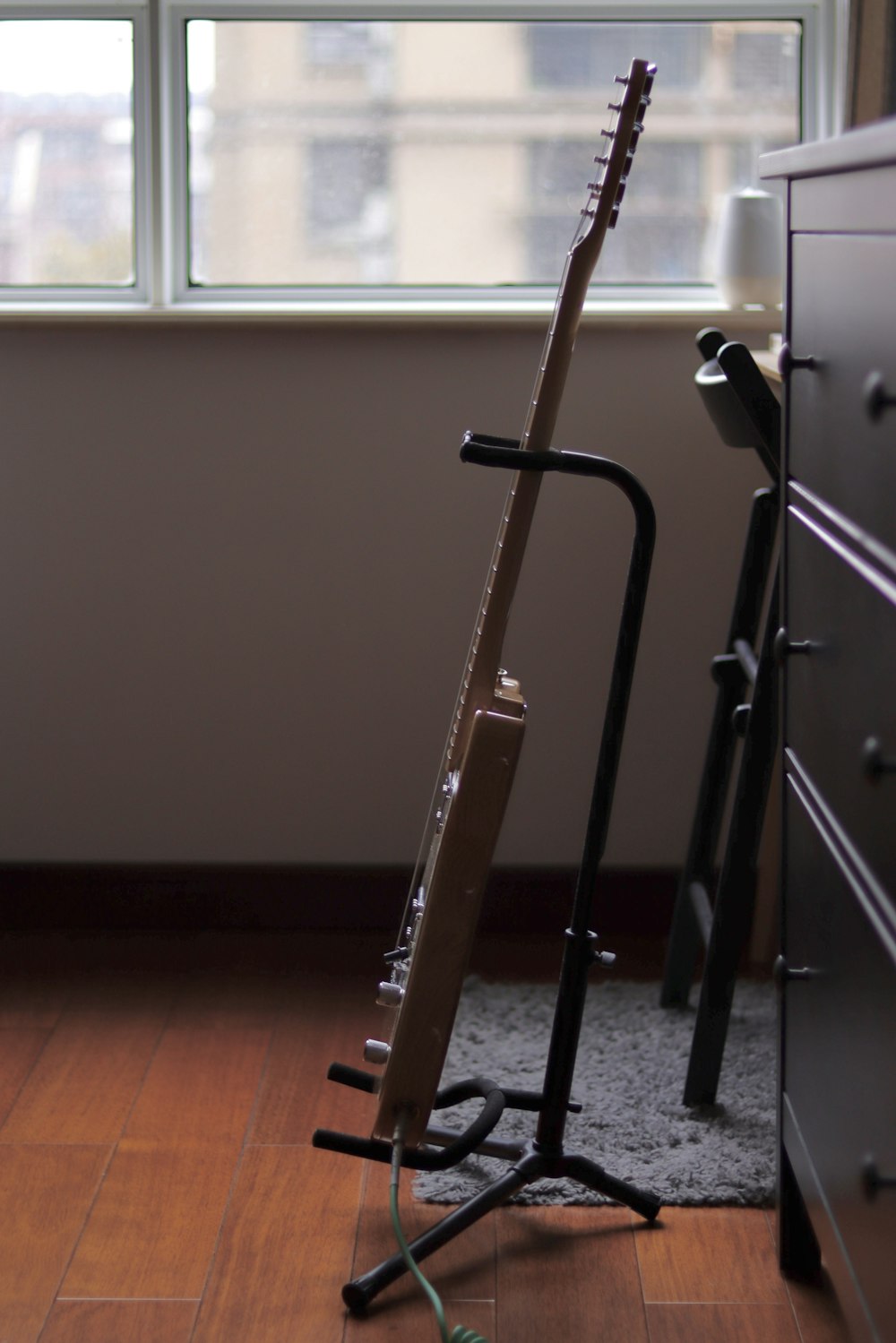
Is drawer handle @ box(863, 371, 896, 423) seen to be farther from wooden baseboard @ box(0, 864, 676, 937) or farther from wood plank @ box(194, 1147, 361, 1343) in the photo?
wooden baseboard @ box(0, 864, 676, 937)

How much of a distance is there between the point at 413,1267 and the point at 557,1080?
276mm

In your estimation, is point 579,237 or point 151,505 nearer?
point 579,237

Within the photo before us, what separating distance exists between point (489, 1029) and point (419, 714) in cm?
58

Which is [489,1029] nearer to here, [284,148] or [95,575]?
[95,575]

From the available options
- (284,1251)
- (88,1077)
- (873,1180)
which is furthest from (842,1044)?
(88,1077)

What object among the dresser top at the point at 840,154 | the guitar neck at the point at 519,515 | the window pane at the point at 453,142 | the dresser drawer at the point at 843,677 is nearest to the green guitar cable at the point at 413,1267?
the guitar neck at the point at 519,515

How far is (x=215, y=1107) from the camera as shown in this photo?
1.96 metres

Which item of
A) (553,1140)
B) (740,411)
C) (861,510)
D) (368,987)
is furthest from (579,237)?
(368,987)

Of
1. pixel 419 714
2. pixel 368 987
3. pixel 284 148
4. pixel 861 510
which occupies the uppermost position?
pixel 284 148

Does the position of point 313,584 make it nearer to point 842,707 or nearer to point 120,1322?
point 120,1322

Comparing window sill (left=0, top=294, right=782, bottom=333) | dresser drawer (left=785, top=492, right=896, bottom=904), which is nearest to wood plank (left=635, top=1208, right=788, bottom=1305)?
dresser drawer (left=785, top=492, right=896, bottom=904)

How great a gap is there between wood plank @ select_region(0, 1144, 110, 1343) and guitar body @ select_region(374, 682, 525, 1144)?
0.38m

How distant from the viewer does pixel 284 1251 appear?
64.3 inches

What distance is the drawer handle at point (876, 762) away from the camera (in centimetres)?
102
